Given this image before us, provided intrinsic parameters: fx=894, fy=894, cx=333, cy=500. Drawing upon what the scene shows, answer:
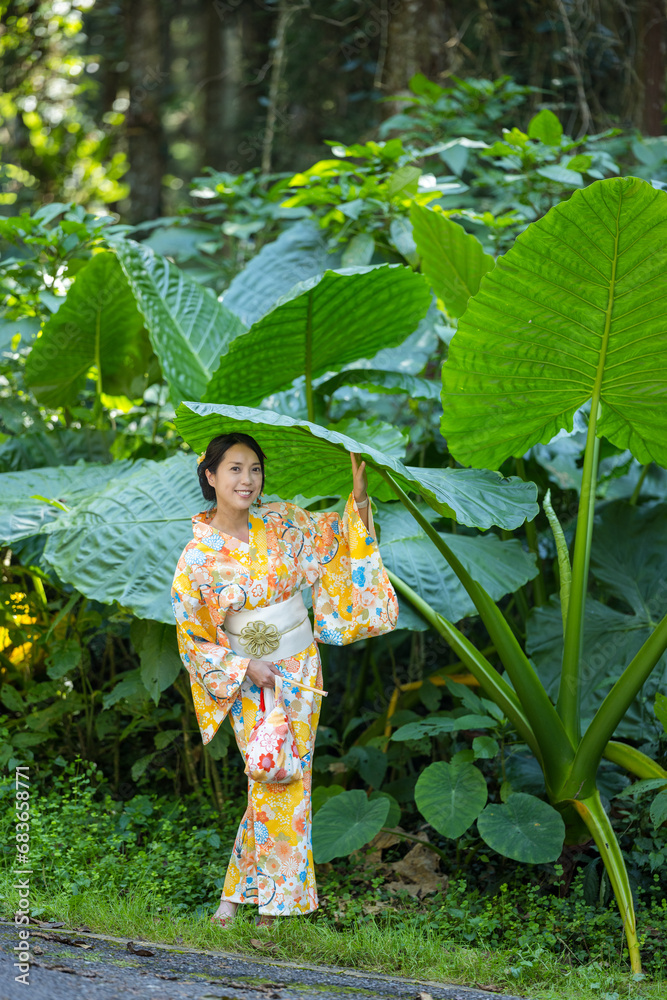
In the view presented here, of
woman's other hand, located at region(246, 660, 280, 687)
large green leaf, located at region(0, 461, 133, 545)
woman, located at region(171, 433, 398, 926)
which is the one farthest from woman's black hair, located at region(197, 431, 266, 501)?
large green leaf, located at region(0, 461, 133, 545)

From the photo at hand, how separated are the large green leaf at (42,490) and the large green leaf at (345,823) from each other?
93cm

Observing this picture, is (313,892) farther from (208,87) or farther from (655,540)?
(208,87)

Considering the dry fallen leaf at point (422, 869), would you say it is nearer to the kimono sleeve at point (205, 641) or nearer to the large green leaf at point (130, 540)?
the kimono sleeve at point (205, 641)

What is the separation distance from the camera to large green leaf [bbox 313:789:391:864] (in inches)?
72.9

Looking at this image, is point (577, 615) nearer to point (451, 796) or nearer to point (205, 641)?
point (451, 796)

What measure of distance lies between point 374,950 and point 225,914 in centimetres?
31

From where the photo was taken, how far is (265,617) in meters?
1.74

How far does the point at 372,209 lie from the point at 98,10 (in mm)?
4476

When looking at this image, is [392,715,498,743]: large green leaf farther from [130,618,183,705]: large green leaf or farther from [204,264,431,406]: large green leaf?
[204,264,431,406]: large green leaf

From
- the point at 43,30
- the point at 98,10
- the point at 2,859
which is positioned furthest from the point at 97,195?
the point at 2,859

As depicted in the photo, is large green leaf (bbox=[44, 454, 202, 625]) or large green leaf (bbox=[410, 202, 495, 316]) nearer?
large green leaf (bbox=[44, 454, 202, 625])

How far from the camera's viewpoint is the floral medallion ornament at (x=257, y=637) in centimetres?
173

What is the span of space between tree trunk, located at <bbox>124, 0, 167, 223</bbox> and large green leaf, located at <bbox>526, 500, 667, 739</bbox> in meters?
3.76

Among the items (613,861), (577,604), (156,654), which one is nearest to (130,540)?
(156,654)
